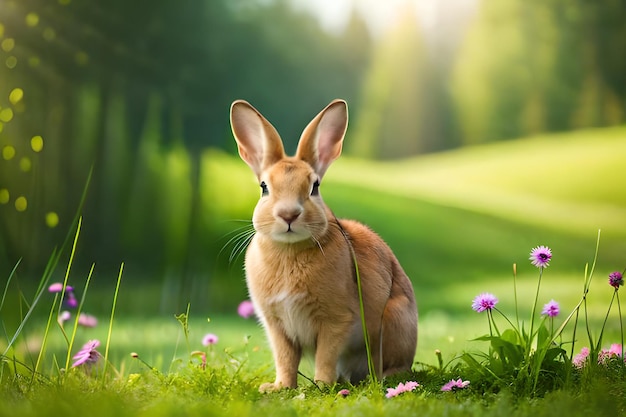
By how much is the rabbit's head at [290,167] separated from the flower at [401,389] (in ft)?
2.52

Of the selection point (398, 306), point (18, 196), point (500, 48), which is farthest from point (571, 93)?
point (18, 196)

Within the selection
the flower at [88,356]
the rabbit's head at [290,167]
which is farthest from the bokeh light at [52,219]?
the rabbit's head at [290,167]

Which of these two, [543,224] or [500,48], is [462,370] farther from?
[500,48]

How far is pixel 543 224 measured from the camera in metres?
7.52

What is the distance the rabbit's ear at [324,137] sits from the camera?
3941mm

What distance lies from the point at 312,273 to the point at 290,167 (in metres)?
0.51

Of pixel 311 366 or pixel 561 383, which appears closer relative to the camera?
pixel 561 383

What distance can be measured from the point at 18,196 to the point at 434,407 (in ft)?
13.2

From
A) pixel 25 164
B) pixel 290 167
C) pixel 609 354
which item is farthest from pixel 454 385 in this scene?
pixel 25 164

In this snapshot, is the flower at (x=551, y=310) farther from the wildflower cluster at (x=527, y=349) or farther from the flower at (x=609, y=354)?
the flower at (x=609, y=354)

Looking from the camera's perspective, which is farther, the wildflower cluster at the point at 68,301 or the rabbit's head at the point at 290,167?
the wildflower cluster at the point at 68,301

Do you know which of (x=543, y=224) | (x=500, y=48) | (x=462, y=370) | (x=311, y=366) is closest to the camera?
(x=462, y=370)

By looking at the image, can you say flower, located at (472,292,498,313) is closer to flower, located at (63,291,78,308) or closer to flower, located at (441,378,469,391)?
flower, located at (441,378,469,391)

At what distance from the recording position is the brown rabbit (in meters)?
3.79
